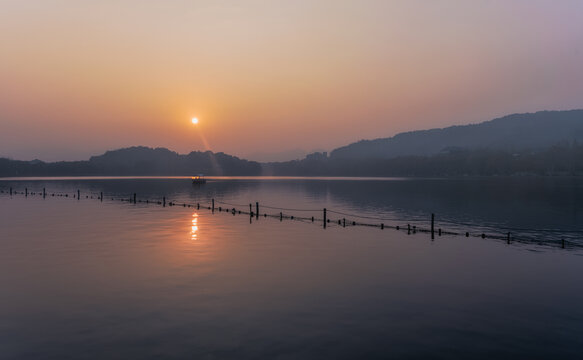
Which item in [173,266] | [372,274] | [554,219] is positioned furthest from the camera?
[554,219]

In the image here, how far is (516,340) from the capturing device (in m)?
16.9

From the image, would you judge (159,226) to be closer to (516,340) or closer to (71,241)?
(71,241)

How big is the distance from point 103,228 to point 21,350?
124 ft

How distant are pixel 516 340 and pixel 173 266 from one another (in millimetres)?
22310

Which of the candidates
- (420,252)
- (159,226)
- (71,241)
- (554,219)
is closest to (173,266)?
(71,241)

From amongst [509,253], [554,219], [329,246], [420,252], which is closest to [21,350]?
[329,246]

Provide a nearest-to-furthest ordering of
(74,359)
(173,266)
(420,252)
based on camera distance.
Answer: (74,359) → (173,266) → (420,252)

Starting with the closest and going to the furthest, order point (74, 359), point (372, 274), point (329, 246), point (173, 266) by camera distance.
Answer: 1. point (74, 359)
2. point (372, 274)
3. point (173, 266)
4. point (329, 246)

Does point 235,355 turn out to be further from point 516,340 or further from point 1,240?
point 1,240

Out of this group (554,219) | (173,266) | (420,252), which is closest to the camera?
(173,266)

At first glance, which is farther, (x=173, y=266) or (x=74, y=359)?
(x=173, y=266)

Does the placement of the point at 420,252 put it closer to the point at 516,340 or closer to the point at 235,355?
the point at 516,340

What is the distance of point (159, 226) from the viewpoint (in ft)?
178

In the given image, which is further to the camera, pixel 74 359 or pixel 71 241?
pixel 71 241
